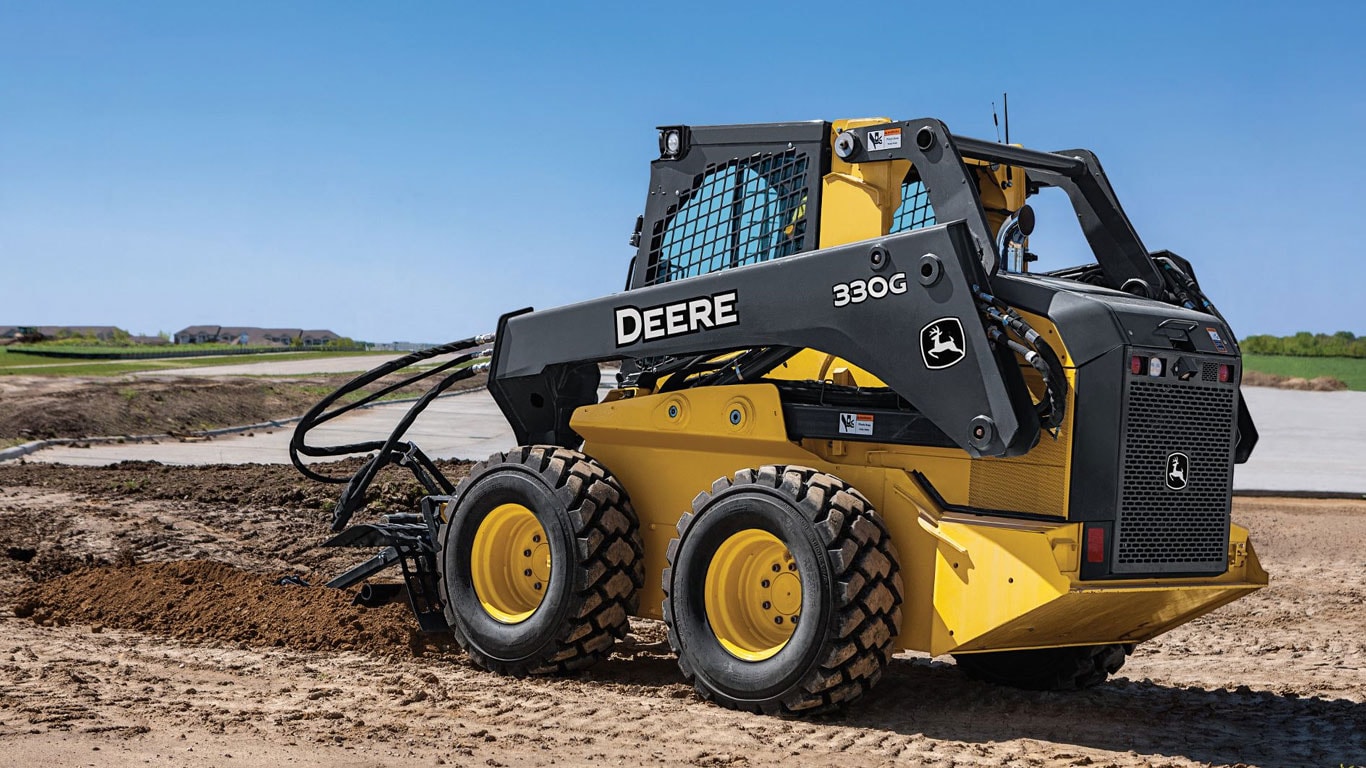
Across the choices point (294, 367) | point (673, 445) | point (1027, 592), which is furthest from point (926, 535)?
point (294, 367)

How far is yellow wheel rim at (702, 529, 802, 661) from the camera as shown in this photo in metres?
6.50

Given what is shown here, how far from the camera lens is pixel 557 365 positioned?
7.75 metres

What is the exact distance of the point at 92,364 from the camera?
41.5 meters

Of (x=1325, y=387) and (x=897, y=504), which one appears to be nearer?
(x=897, y=504)

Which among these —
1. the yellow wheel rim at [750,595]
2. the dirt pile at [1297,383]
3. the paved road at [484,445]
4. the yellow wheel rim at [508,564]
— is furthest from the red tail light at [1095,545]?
the dirt pile at [1297,383]

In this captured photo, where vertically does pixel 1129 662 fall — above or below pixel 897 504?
below

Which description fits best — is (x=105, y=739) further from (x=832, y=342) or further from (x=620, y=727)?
(x=832, y=342)

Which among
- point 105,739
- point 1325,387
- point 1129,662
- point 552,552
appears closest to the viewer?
point 105,739

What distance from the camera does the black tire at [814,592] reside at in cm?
604

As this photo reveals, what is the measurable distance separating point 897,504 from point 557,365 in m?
2.33

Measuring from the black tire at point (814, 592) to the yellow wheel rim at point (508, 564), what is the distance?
1.35 metres

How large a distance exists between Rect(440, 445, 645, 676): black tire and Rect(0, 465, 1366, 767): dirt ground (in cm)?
17

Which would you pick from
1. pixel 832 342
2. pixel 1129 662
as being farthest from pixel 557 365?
pixel 1129 662

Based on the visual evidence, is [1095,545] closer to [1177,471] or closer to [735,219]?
[1177,471]
